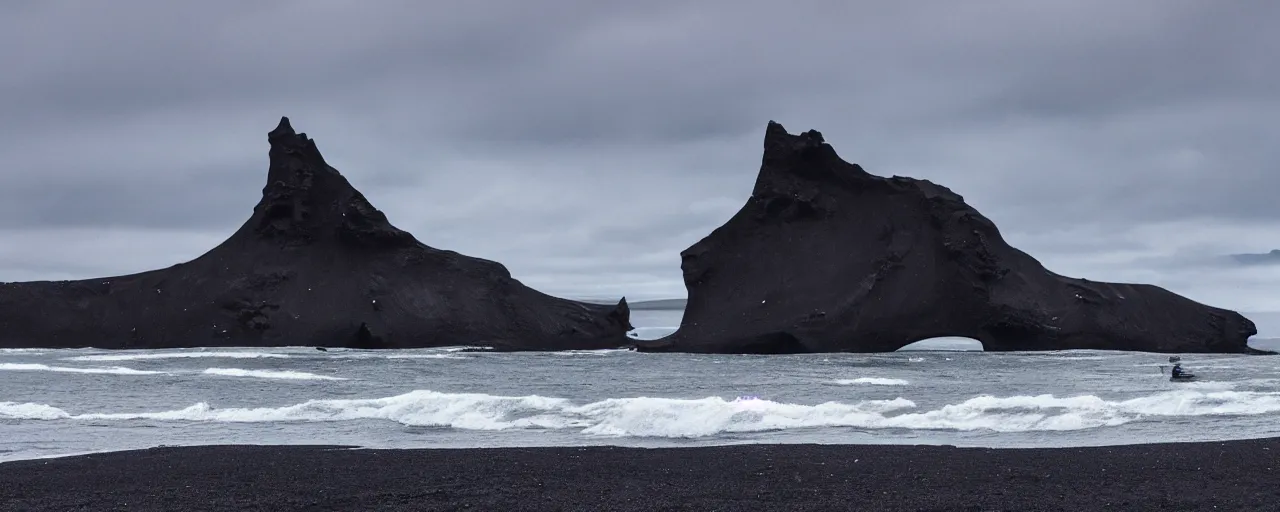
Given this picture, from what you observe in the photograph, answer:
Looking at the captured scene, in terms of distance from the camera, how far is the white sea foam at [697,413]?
78.2 feet

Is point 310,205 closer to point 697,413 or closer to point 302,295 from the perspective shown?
point 302,295

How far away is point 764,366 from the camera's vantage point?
52500 millimetres

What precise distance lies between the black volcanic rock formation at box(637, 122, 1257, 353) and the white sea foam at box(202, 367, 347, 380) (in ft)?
87.3

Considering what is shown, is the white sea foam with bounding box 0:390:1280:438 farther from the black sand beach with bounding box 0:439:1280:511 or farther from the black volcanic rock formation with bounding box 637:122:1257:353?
the black volcanic rock formation with bounding box 637:122:1257:353

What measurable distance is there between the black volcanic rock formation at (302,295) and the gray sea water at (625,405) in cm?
2515

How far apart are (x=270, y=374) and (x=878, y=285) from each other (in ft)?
108

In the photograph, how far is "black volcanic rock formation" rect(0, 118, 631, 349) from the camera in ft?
255

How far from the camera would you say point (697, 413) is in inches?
939

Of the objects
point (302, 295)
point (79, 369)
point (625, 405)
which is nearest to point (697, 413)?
point (625, 405)

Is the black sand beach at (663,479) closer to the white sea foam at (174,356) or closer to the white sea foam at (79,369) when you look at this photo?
the white sea foam at (79,369)

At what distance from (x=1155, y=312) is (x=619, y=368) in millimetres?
34307

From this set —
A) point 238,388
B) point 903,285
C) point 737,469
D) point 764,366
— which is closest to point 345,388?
point 238,388

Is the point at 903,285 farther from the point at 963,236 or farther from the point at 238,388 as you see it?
the point at 238,388

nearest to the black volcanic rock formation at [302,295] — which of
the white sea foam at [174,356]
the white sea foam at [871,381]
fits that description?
the white sea foam at [174,356]
